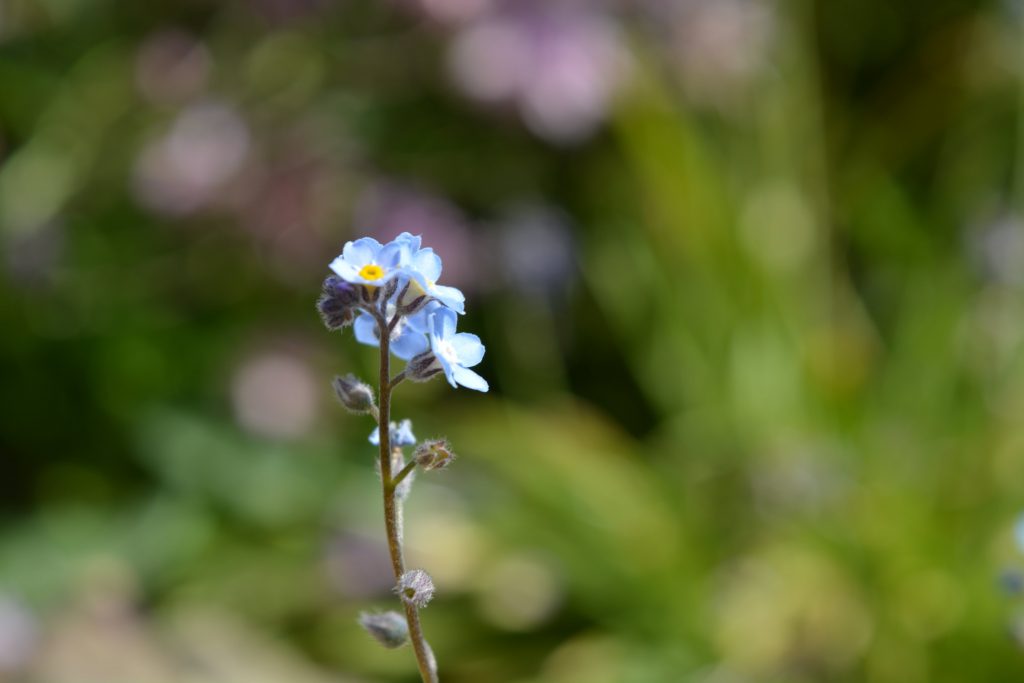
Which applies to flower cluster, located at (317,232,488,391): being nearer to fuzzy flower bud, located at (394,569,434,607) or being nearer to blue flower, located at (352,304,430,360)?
blue flower, located at (352,304,430,360)

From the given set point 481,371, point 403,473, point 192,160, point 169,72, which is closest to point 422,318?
point 403,473

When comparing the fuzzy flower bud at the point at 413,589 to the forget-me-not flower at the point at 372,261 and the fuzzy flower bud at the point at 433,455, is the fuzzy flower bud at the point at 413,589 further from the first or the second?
the forget-me-not flower at the point at 372,261

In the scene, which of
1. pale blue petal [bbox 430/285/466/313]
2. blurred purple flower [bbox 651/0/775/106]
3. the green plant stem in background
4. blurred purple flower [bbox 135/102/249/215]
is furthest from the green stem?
blurred purple flower [bbox 651/0/775/106]

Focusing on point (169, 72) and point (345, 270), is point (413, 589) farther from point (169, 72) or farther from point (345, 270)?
point (169, 72)

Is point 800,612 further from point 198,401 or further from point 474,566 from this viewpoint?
point 198,401

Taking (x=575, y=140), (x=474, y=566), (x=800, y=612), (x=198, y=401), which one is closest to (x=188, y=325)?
(x=198, y=401)
